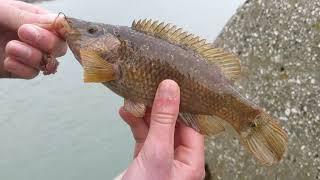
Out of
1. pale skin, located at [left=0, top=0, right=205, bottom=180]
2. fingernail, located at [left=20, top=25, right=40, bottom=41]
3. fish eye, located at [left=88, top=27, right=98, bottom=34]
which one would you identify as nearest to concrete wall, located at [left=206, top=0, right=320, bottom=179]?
pale skin, located at [left=0, top=0, right=205, bottom=180]

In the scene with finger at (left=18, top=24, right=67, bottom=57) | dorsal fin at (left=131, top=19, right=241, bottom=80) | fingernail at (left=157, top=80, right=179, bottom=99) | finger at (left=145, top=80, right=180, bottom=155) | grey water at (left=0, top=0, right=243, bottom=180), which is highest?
dorsal fin at (left=131, top=19, right=241, bottom=80)

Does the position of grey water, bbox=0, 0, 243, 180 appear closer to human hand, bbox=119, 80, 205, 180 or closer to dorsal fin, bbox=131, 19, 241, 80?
human hand, bbox=119, 80, 205, 180

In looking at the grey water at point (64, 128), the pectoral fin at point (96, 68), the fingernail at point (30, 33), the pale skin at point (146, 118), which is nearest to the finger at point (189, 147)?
the pale skin at point (146, 118)

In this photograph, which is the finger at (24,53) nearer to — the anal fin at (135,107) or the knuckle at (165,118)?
the anal fin at (135,107)

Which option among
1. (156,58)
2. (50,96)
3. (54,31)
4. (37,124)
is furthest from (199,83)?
(50,96)

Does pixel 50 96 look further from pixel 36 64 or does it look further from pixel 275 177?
pixel 36 64

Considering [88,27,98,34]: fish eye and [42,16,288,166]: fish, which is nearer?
[42,16,288,166]: fish

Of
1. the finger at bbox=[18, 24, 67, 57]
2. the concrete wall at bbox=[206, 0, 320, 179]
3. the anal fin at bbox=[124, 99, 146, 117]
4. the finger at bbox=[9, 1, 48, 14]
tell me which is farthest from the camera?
the concrete wall at bbox=[206, 0, 320, 179]

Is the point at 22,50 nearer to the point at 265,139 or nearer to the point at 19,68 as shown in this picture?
the point at 19,68
